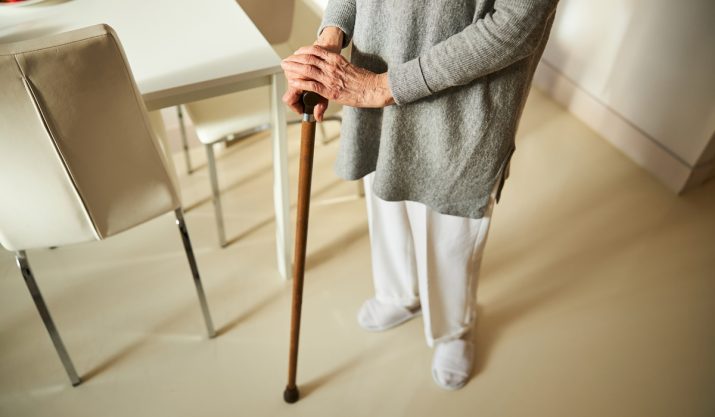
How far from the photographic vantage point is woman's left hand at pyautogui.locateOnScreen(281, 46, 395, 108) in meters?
0.96

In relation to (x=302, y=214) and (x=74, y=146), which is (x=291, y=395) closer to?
(x=302, y=214)

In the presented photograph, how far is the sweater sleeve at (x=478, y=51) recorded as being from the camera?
0.81 m

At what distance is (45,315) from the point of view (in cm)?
133

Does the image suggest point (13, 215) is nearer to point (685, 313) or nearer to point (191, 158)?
point (191, 158)

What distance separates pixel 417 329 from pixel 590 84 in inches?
50.8

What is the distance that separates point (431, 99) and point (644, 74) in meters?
1.41

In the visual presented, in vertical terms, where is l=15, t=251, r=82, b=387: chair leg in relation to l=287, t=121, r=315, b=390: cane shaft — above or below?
below

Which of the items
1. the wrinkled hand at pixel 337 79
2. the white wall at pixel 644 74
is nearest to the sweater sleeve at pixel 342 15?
the wrinkled hand at pixel 337 79

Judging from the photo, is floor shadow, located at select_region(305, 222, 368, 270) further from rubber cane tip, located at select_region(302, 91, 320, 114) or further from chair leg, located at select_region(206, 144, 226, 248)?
rubber cane tip, located at select_region(302, 91, 320, 114)

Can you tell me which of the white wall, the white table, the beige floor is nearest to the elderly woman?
the white table

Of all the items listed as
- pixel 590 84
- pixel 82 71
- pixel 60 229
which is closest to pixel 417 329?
pixel 60 229

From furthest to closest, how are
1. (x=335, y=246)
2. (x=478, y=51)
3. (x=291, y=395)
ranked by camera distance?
(x=335, y=246) < (x=291, y=395) < (x=478, y=51)

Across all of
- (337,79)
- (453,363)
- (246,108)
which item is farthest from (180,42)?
(453,363)

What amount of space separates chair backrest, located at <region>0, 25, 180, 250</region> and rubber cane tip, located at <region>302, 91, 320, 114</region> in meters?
0.32
